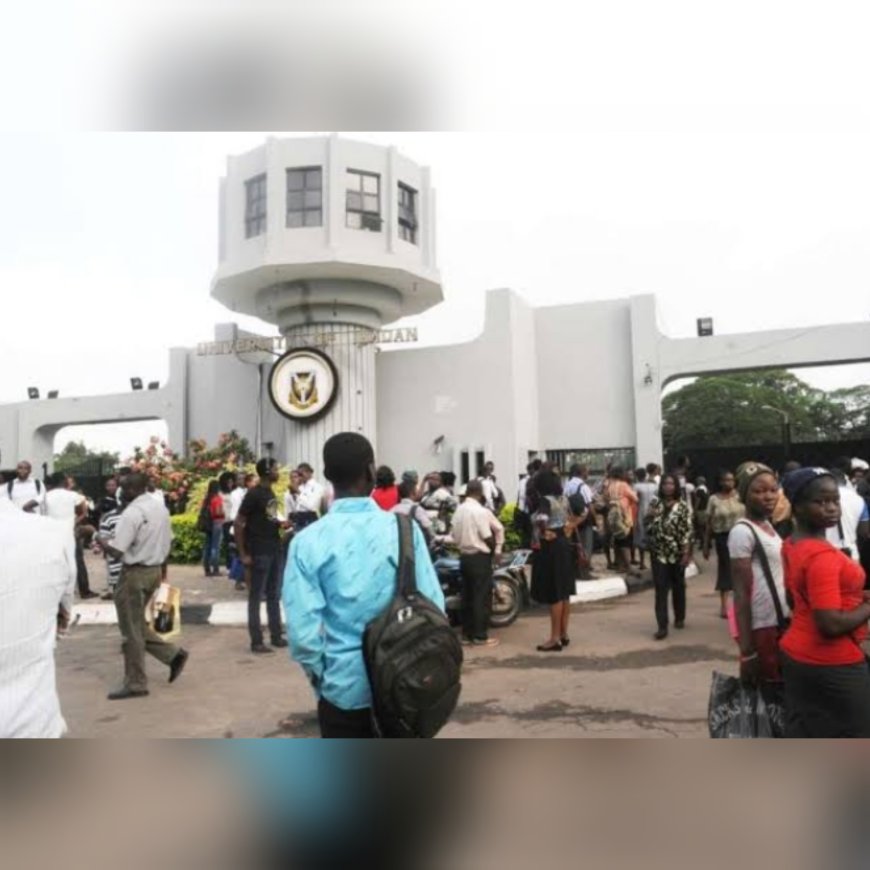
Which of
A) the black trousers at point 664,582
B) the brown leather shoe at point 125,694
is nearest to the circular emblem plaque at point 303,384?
the black trousers at point 664,582

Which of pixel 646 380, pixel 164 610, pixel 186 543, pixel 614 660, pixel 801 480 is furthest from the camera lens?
pixel 646 380

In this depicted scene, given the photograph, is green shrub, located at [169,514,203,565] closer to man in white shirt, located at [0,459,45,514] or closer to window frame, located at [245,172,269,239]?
man in white shirt, located at [0,459,45,514]

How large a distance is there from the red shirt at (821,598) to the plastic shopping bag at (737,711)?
1.04 ft

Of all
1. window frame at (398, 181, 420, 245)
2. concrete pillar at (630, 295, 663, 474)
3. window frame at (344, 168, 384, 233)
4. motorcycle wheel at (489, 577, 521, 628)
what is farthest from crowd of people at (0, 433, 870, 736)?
window frame at (398, 181, 420, 245)

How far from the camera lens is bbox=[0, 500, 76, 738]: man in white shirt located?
1956 millimetres

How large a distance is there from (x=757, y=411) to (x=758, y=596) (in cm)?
4554

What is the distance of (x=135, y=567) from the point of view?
6.00 meters

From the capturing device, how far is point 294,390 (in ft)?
59.8

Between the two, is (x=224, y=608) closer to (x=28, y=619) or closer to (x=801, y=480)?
(x=28, y=619)

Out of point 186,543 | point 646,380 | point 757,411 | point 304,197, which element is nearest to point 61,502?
point 186,543

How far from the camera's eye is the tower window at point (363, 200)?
701 inches

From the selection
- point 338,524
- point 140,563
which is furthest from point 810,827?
point 140,563

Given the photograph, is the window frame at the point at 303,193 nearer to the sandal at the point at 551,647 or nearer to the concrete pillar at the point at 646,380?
the concrete pillar at the point at 646,380

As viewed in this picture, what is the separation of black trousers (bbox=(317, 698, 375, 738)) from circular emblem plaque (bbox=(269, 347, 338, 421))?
15.7 meters
